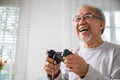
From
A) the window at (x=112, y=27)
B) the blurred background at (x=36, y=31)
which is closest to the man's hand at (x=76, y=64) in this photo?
the blurred background at (x=36, y=31)

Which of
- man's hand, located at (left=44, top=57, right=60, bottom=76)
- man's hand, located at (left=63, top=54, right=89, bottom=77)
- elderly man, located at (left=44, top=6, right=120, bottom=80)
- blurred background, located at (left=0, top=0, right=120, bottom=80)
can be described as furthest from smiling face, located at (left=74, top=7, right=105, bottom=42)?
blurred background, located at (left=0, top=0, right=120, bottom=80)

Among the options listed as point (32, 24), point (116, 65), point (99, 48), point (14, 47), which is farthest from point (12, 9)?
point (116, 65)

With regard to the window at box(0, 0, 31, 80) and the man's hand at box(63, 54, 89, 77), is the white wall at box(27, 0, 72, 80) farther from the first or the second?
the man's hand at box(63, 54, 89, 77)

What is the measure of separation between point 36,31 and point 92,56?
1.32 metres

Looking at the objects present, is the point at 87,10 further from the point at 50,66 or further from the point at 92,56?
the point at 50,66

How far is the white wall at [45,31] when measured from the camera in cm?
214

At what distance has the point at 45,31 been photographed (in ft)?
7.32

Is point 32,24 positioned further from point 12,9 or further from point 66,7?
point 66,7

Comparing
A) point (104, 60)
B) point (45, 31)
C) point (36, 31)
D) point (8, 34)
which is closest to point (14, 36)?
point (8, 34)

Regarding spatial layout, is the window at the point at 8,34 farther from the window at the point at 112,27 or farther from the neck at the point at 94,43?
the neck at the point at 94,43

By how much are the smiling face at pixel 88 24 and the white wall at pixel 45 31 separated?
1.10 metres

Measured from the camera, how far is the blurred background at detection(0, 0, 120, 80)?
2.14m

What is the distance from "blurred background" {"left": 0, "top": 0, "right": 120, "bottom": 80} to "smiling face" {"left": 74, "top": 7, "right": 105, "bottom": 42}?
42.3 inches

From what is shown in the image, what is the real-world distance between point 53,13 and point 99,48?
1.36m
